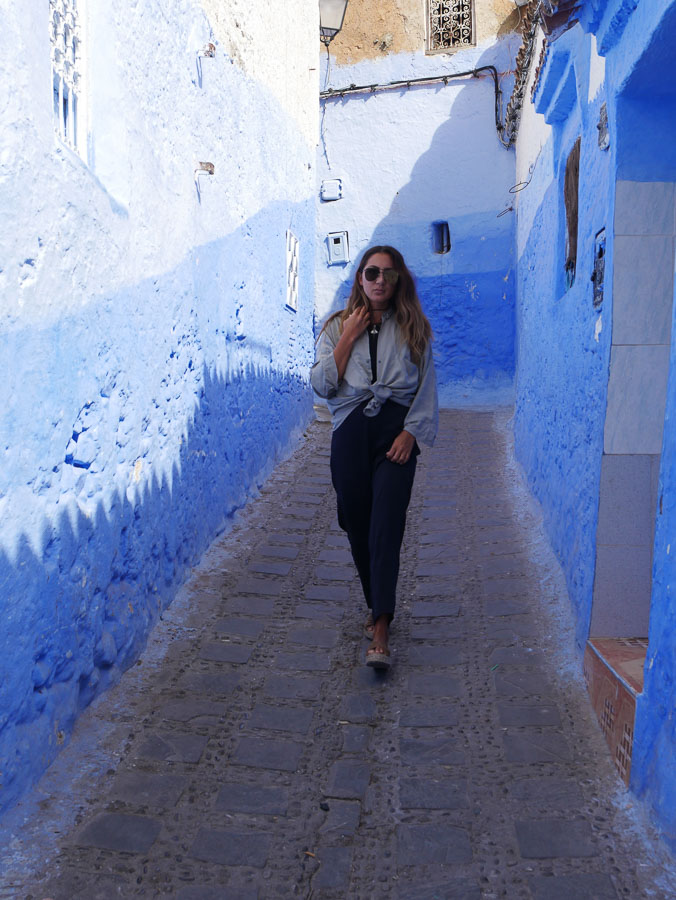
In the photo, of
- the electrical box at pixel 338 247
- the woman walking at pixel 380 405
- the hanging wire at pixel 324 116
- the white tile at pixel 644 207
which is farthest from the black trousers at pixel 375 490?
the hanging wire at pixel 324 116

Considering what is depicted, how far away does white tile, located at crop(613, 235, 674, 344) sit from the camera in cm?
289

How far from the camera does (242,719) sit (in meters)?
2.95

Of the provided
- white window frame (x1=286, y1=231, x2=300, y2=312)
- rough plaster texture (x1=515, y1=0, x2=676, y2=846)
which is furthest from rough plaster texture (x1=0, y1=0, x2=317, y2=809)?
rough plaster texture (x1=515, y1=0, x2=676, y2=846)

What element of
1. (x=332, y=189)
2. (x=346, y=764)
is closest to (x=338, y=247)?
(x=332, y=189)

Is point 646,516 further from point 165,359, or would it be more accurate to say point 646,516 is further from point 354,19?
point 354,19

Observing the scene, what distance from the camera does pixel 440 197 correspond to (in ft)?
35.5

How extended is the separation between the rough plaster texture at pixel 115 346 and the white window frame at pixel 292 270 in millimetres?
1367

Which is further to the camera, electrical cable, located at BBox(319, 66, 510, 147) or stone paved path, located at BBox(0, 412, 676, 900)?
electrical cable, located at BBox(319, 66, 510, 147)

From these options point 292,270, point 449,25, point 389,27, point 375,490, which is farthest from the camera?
point 389,27

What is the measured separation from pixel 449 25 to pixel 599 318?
888 centimetres

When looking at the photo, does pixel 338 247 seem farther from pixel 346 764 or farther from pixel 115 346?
pixel 346 764

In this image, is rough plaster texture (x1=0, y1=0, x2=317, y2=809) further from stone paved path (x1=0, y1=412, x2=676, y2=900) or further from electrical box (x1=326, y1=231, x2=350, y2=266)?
electrical box (x1=326, y1=231, x2=350, y2=266)

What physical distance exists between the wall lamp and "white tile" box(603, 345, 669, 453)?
8.53 meters

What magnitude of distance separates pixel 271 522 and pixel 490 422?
408 cm
